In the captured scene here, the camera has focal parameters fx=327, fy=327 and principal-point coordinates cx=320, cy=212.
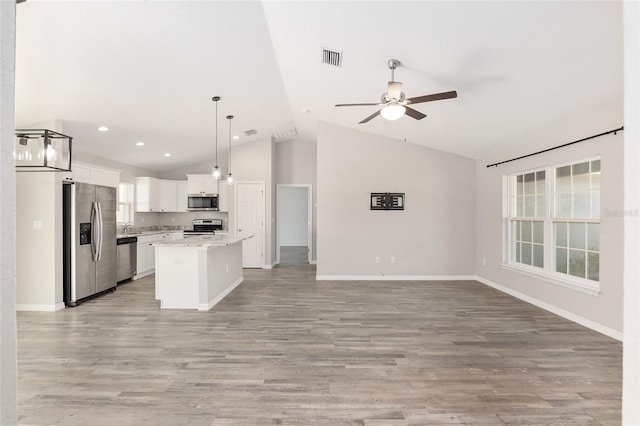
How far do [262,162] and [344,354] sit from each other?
234 inches

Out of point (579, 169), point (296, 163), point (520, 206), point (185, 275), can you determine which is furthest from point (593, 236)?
point (296, 163)

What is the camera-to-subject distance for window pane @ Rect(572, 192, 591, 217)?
13.3 ft

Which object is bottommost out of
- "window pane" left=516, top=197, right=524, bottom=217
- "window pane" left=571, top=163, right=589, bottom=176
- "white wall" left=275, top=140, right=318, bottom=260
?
"window pane" left=516, top=197, right=524, bottom=217

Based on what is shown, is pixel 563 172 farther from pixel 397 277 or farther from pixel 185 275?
pixel 185 275

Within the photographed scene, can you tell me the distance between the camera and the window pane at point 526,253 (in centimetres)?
526

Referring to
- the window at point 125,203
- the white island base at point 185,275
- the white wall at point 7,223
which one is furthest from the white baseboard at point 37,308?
the white wall at point 7,223

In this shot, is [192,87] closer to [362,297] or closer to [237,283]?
[237,283]

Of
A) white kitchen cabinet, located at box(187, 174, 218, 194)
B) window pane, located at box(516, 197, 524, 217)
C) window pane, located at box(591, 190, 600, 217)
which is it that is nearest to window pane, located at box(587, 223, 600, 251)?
window pane, located at box(591, 190, 600, 217)

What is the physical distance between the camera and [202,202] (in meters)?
8.15

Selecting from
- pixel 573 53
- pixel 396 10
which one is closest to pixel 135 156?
pixel 396 10

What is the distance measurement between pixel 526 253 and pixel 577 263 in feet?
3.67

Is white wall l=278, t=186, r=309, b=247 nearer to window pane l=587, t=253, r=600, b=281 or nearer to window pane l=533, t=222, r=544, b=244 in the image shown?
window pane l=533, t=222, r=544, b=244

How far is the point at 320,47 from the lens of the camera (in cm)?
373

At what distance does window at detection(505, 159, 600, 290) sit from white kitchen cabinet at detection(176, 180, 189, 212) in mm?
7235
